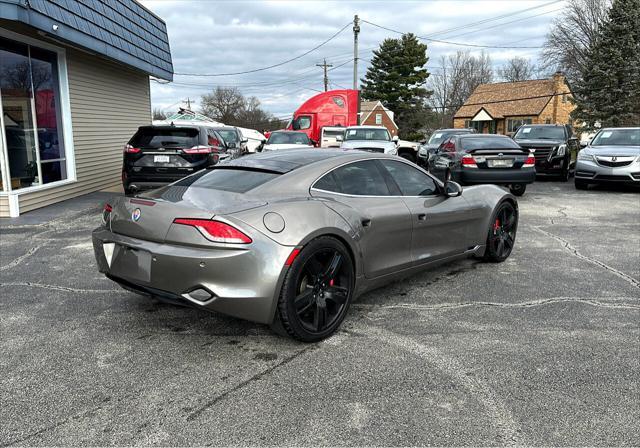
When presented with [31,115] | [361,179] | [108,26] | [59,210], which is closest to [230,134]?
[108,26]

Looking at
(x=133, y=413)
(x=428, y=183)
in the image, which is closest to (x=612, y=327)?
(x=428, y=183)

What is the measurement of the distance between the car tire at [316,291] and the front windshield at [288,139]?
52.0ft

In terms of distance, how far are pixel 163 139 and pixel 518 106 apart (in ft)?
151

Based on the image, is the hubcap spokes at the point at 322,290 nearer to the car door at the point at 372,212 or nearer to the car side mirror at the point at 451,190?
the car door at the point at 372,212

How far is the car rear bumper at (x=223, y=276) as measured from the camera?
10.8 ft

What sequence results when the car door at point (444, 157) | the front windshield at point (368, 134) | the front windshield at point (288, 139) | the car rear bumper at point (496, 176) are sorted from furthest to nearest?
the front windshield at point (288, 139)
the front windshield at point (368, 134)
the car door at point (444, 157)
the car rear bumper at point (496, 176)

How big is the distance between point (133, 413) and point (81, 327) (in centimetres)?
152

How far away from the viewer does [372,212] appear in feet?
13.8

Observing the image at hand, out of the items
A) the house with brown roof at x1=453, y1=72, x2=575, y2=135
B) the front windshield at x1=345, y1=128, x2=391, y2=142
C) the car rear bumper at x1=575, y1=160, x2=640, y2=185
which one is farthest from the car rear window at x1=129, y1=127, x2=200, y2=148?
the house with brown roof at x1=453, y1=72, x2=575, y2=135

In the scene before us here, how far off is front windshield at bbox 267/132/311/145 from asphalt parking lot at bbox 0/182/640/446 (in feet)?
47.6

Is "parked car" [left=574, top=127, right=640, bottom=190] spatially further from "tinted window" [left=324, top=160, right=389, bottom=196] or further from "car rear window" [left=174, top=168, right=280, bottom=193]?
"car rear window" [left=174, top=168, right=280, bottom=193]

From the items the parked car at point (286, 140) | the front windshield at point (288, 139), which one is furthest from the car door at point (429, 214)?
the front windshield at point (288, 139)

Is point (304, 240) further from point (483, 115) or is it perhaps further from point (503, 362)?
point (483, 115)

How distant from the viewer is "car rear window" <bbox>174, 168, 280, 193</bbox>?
3929mm
